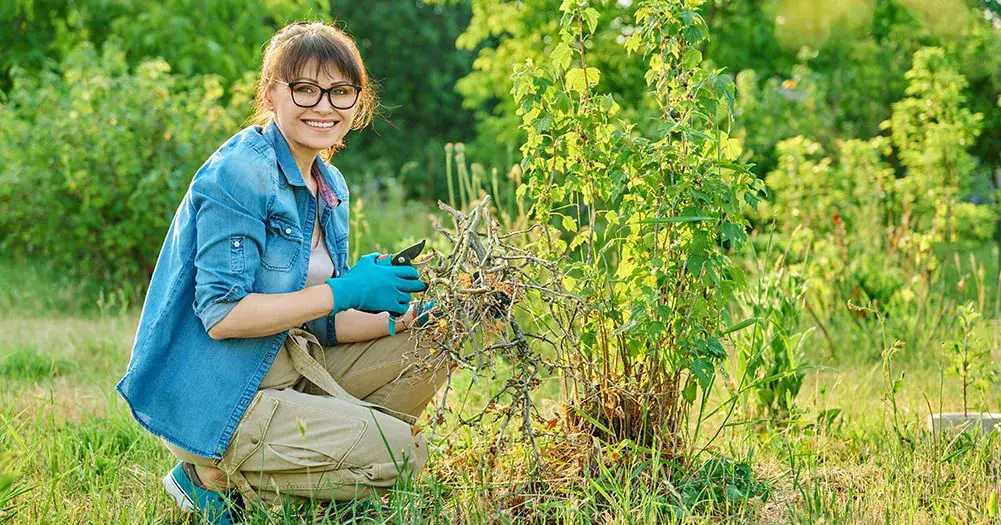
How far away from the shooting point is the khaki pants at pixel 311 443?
7.95ft

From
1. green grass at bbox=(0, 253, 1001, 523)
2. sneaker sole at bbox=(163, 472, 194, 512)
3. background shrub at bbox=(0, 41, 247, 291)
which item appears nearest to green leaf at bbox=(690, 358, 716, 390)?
green grass at bbox=(0, 253, 1001, 523)

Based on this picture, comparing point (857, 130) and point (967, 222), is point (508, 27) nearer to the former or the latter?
point (857, 130)

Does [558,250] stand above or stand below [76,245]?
above

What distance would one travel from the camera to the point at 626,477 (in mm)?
2582

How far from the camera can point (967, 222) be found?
5.82 meters

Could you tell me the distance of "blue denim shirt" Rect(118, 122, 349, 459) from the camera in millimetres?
2369

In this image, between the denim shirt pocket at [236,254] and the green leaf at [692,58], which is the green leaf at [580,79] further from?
the denim shirt pocket at [236,254]

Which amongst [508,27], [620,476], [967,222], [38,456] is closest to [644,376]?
[620,476]

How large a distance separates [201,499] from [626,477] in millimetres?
1098

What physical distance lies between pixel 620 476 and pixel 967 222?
416 centimetres

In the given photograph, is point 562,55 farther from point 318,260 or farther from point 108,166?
point 108,166

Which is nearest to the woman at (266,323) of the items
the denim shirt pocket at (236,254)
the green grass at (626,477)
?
the denim shirt pocket at (236,254)

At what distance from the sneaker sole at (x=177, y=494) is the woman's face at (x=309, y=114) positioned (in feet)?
3.09

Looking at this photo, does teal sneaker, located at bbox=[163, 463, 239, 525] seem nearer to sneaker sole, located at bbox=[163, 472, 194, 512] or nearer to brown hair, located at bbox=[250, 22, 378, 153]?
sneaker sole, located at bbox=[163, 472, 194, 512]
